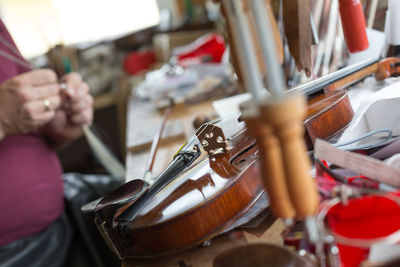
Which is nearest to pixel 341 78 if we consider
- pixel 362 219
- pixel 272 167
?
pixel 362 219

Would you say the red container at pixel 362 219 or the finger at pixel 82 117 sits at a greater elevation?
the finger at pixel 82 117

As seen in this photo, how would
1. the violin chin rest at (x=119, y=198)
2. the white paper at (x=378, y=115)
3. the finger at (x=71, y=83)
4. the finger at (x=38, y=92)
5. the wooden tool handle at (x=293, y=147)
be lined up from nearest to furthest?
1. the wooden tool handle at (x=293, y=147)
2. the violin chin rest at (x=119, y=198)
3. the white paper at (x=378, y=115)
4. the finger at (x=38, y=92)
5. the finger at (x=71, y=83)

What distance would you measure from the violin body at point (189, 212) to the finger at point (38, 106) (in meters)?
0.49

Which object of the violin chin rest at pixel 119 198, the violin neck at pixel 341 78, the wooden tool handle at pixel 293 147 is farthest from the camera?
the violin neck at pixel 341 78

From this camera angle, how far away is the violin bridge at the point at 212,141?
0.70m

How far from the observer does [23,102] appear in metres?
0.94

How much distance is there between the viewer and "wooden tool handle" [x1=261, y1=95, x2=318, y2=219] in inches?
13.5

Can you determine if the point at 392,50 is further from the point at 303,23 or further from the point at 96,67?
the point at 96,67

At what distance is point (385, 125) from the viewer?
71 cm

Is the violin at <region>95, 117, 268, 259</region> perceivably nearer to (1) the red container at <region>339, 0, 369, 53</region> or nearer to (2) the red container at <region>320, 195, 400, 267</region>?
(2) the red container at <region>320, 195, 400, 267</region>

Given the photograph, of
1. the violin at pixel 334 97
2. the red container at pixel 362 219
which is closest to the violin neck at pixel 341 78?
the violin at pixel 334 97

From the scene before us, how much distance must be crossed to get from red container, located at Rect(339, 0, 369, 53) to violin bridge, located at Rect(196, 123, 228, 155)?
32 centimetres

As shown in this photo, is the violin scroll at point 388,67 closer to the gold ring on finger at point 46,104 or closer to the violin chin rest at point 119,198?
the violin chin rest at point 119,198

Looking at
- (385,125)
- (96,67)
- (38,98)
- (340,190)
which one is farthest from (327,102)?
(96,67)
